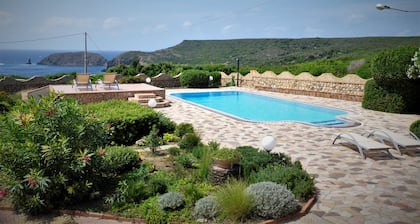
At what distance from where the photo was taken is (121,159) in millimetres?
6168

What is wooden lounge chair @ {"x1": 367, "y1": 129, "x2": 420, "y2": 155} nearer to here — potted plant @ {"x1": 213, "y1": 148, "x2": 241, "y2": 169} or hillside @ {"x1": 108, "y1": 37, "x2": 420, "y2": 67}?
potted plant @ {"x1": 213, "y1": 148, "x2": 241, "y2": 169}

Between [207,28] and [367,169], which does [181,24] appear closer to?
[207,28]

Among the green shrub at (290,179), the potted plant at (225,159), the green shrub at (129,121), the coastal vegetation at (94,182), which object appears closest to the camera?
the coastal vegetation at (94,182)

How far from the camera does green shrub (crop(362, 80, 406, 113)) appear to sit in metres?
13.3

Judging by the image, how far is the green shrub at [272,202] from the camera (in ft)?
14.7

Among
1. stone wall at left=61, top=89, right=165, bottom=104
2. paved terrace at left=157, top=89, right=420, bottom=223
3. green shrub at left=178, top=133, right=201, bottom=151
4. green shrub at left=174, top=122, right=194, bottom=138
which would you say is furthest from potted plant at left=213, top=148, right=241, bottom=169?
stone wall at left=61, top=89, right=165, bottom=104

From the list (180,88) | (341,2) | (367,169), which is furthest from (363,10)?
(367,169)

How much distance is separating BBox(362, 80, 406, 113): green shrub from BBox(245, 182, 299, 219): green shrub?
1061 centimetres

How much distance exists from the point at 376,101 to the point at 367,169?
8.50m

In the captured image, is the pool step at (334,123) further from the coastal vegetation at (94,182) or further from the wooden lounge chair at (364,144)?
the coastal vegetation at (94,182)

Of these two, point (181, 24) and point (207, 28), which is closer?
point (181, 24)

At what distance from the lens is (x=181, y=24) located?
1583 inches

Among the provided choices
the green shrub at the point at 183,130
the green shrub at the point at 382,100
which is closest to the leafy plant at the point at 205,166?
the green shrub at the point at 183,130

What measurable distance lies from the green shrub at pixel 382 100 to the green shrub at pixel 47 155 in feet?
39.5
